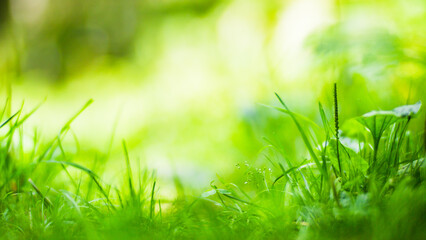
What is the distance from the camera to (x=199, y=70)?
5336 millimetres

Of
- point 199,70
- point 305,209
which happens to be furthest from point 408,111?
point 199,70

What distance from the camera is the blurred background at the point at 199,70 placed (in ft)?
6.61

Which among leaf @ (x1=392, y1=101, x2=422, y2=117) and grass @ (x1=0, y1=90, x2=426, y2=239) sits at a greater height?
leaf @ (x1=392, y1=101, x2=422, y2=117)

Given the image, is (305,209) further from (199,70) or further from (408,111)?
(199,70)

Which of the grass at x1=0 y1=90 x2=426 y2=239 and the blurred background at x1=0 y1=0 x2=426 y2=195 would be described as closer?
the grass at x1=0 y1=90 x2=426 y2=239

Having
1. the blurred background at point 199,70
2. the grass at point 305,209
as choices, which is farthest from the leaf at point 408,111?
the blurred background at point 199,70

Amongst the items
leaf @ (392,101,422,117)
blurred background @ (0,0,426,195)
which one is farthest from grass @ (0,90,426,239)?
blurred background @ (0,0,426,195)

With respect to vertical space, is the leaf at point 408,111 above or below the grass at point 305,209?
above

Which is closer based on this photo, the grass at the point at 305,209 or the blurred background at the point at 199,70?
the grass at the point at 305,209

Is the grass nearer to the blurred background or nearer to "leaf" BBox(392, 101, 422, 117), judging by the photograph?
"leaf" BBox(392, 101, 422, 117)

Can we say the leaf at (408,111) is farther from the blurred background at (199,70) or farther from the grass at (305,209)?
the blurred background at (199,70)

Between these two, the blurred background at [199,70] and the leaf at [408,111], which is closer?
the leaf at [408,111]

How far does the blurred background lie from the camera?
201 centimetres

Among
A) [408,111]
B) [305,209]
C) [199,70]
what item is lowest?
[305,209]
